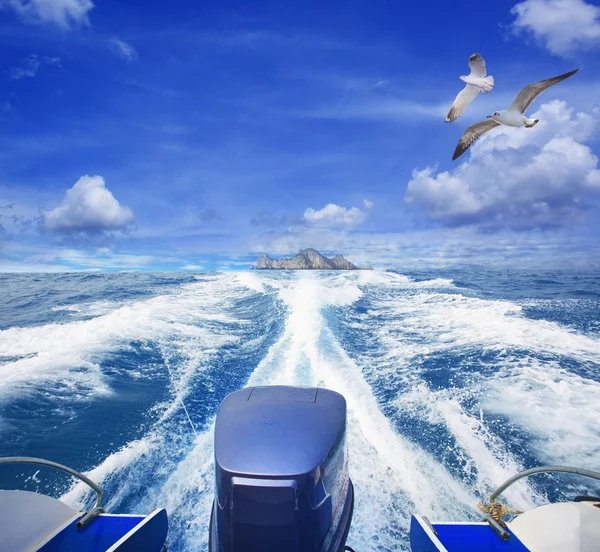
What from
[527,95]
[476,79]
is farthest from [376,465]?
[527,95]

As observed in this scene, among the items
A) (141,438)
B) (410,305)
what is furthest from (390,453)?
(410,305)

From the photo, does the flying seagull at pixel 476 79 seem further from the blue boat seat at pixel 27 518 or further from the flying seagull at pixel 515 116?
the blue boat seat at pixel 27 518

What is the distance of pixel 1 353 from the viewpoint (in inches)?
235

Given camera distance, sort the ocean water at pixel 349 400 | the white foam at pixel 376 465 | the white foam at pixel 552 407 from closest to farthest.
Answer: the white foam at pixel 376 465, the ocean water at pixel 349 400, the white foam at pixel 552 407

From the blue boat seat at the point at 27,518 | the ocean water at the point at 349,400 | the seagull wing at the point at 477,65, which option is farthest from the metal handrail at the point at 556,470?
the seagull wing at the point at 477,65

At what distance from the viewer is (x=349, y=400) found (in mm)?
4348

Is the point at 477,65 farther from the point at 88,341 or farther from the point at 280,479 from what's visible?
the point at 88,341

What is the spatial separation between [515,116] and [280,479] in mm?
5421

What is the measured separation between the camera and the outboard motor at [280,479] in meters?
1.58

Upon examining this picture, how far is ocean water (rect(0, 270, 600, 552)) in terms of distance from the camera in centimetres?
276

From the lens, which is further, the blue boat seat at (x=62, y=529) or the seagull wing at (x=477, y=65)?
the seagull wing at (x=477, y=65)

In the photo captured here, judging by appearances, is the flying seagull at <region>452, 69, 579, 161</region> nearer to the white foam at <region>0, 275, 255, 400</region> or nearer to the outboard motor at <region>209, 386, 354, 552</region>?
the outboard motor at <region>209, 386, 354, 552</region>

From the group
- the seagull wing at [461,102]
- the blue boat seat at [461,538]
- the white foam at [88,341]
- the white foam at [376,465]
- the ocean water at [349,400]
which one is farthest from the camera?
the seagull wing at [461,102]

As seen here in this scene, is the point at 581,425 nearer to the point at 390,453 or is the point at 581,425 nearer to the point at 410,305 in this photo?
the point at 390,453
